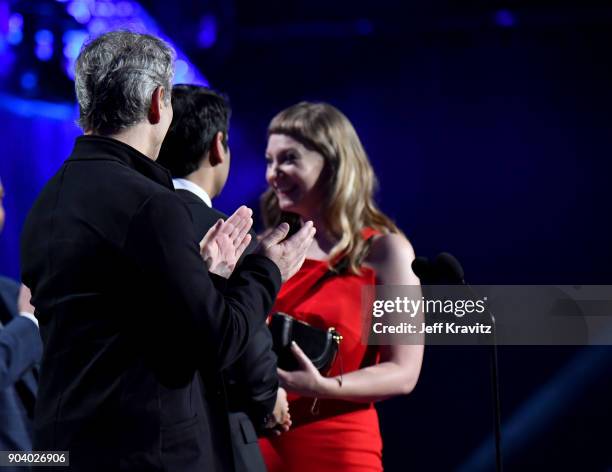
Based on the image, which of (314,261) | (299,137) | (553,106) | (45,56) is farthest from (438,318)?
(45,56)

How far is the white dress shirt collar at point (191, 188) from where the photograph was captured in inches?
77.3

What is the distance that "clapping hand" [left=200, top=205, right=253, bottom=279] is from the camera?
5.16 feet

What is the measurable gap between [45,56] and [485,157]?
2.17 metres

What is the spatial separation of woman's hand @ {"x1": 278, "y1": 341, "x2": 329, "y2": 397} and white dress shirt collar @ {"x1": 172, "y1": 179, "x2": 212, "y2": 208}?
19.6 inches

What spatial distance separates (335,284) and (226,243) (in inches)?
40.1

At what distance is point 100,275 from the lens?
1.38m

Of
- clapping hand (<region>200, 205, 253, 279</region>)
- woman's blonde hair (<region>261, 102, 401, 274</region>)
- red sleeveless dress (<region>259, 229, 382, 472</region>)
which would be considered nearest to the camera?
clapping hand (<region>200, 205, 253, 279</region>)

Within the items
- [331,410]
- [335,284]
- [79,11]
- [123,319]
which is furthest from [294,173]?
[79,11]

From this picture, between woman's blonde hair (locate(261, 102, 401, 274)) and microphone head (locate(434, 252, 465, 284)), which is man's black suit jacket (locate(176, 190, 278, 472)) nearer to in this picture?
microphone head (locate(434, 252, 465, 284))

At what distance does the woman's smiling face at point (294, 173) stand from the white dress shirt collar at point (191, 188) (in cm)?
69

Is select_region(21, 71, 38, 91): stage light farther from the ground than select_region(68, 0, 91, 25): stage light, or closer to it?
closer to it

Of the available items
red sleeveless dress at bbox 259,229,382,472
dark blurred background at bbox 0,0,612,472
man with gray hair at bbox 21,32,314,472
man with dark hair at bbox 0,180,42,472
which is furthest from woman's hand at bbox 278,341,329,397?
dark blurred background at bbox 0,0,612,472

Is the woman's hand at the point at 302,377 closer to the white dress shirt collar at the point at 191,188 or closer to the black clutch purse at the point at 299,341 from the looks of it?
the black clutch purse at the point at 299,341

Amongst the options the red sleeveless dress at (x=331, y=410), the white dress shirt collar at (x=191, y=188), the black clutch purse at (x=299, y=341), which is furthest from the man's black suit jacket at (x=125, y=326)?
the red sleeveless dress at (x=331, y=410)
